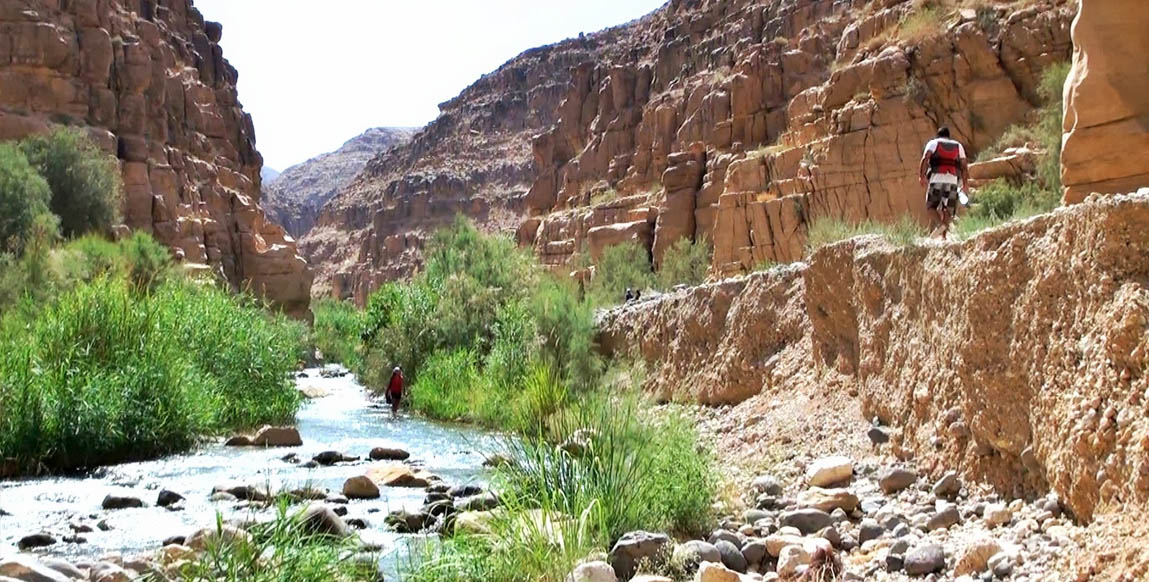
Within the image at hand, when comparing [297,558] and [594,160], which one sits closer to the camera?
[297,558]

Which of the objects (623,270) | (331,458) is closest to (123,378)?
(331,458)

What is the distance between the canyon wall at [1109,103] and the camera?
9.11 meters

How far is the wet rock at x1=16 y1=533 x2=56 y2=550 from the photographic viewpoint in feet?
35.5

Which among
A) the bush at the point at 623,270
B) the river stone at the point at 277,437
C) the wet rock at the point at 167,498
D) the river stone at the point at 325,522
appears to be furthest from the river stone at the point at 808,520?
the bush at the point at 623,270

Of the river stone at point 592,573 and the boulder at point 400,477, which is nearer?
the river stone at point 592,573

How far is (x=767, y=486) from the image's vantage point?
986cm

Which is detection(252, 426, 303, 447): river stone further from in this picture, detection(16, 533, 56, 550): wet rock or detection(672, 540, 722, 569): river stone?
detection(672, 540, 722, 569): river stone

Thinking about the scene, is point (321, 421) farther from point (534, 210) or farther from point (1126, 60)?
point (534, 210)

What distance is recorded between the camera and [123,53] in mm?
55281

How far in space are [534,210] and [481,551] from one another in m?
68.8

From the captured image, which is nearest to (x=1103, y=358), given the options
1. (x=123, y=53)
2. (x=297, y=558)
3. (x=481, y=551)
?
(x=481, y=551)

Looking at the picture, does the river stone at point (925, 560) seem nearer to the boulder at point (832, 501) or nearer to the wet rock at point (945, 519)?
the wet rock at point (945, 519)

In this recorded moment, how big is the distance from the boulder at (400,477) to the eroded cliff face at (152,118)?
101 ft

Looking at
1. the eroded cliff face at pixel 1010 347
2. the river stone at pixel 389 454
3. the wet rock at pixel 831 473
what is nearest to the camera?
the eroded cliff face at pixel 1010 347
